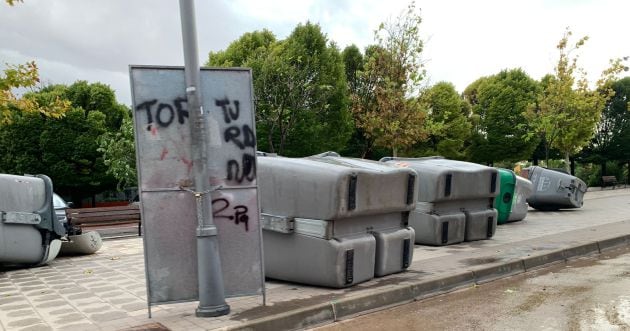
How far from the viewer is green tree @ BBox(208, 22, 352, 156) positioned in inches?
844

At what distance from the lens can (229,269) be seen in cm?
525

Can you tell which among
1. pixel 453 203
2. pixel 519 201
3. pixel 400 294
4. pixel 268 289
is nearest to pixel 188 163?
pixel 268 289

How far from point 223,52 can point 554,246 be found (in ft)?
73.4

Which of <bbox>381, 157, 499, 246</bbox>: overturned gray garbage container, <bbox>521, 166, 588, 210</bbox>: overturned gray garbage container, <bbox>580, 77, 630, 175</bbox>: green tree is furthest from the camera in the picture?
<bbox>580, 77, 630, 175</bbox>: green tree

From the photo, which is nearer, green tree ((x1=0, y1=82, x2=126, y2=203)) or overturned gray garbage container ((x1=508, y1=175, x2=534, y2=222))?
overturned gray garbage container ((x1=508, y1=175, x2=534, y2=222))

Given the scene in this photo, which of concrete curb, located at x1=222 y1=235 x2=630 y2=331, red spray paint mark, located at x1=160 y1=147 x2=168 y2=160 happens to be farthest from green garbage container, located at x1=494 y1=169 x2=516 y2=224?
red spray paint mark, located at x1=160 y1=147 x2=168 y2=160

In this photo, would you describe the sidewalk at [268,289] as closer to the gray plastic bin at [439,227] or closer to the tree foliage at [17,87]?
the gray plastic bin at [439,227]

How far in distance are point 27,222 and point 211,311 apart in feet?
15.1

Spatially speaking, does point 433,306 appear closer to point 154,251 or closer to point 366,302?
point 366,302

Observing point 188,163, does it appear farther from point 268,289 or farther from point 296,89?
point 296,89

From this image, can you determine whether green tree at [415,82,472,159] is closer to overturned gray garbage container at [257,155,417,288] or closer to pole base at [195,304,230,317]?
overturned gray garbage container at [257,155,417,288]

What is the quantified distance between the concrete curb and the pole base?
0.41 meters

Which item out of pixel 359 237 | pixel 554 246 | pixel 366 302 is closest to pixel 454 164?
pixel 554 246

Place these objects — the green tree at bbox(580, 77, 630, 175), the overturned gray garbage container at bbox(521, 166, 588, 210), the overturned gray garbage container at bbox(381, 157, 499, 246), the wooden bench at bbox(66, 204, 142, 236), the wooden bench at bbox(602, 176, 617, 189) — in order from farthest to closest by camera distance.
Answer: the green tree at bbox(580, 77, 630, 175), the wooden bench at bbox(602, 176, 617, 189), the overturned gray garbage container at bbox(521, 166, 588, 210), the wooden bench at bbox(66, 204, 142, 236), the overturned gray garbage container at bbox(381, 157, 499, 246)
